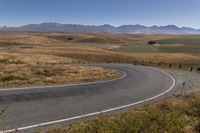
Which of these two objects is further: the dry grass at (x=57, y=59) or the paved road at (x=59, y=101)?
the dry grass at (x=57, y=59)

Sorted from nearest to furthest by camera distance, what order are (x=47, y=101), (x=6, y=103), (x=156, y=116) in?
(x=156, y=116) → (x=6, y=103) → (x=47, y=101)

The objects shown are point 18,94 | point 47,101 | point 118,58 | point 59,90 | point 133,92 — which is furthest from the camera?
point 118,58

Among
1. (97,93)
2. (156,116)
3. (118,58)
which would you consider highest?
(156,116)

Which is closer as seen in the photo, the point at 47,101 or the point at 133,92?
the point at 47,101

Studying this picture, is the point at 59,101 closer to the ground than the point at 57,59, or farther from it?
farther from it

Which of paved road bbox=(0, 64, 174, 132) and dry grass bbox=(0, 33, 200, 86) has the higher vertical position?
paved road bbox=(0, 64, 174, 132)

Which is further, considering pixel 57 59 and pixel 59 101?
pixel 57 59

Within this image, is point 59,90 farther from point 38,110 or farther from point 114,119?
point 114,119

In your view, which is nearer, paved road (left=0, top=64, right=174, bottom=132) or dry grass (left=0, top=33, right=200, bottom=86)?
paved road (left=0, top=64, right=174, bottom=132)

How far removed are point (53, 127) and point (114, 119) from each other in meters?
2.78

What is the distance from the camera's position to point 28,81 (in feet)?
71.7

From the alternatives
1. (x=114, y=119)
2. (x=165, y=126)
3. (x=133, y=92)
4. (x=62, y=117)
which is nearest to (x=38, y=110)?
(x=62, y=117)

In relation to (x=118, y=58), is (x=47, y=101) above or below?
above

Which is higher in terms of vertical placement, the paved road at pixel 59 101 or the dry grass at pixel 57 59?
the paved road at pixel 59 101
